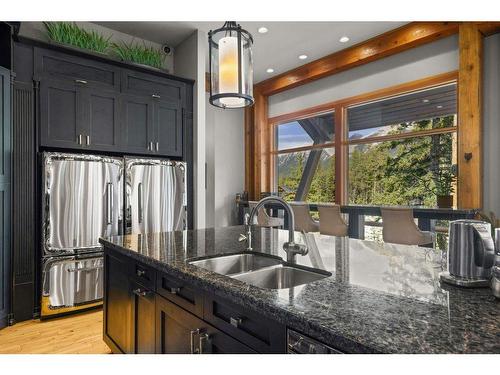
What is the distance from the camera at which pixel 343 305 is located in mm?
957

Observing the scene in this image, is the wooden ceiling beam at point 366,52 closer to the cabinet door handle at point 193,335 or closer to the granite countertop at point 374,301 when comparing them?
the granite countertop at point 374,301

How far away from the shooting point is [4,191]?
2930mm

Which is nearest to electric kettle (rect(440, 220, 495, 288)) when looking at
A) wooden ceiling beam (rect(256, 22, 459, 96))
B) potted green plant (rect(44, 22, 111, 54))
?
potted green plant (rect(44, 22, 111, 54))

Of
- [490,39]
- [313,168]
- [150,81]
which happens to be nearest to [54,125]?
[150,81]

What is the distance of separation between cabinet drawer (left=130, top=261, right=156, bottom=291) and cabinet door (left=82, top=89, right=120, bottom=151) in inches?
83.5

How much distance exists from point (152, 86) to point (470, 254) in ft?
12.6

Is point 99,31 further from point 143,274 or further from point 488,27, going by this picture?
point 488,27

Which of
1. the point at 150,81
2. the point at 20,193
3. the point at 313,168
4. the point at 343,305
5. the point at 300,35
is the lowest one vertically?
the point at 343,305

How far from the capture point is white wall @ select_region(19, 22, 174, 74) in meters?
3.64

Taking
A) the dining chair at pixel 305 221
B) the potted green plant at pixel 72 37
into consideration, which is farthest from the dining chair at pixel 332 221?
the potted green plant at pixel 72 37

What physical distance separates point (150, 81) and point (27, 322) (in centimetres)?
292

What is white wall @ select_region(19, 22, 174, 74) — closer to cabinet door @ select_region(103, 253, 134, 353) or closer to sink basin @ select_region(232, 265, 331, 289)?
cabinet door @ select_region(103, 253, 134, 353)
